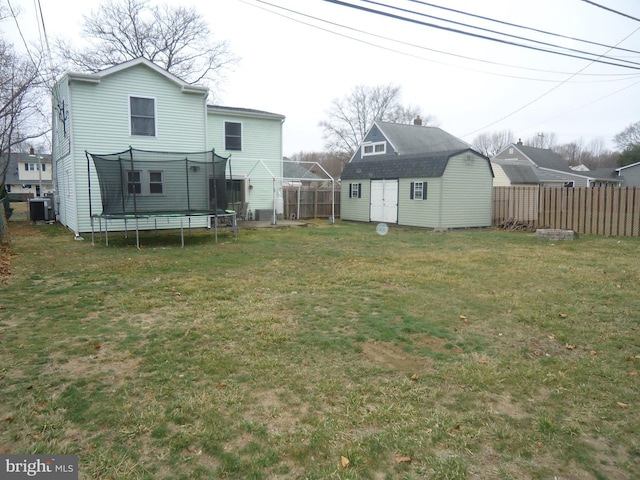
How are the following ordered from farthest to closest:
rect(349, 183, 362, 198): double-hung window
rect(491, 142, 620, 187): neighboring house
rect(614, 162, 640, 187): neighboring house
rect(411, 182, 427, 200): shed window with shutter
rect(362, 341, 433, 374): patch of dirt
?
1. rect(614, 162, 640, 187): neighboring house
2. rect(491, 142, 620, 187): neighboring house
3. rect(349, 183, 362, 198): double-hung window
4. rect(411, 182, 427, 200): shed window with shutter
5. rect(362, 341, 433, 374): patch of dirt

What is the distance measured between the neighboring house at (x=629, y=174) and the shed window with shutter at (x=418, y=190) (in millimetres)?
31518

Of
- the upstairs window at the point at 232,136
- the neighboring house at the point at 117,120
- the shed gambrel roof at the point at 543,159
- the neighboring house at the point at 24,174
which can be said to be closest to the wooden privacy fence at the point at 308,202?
the upstairs window at the point at 232,136

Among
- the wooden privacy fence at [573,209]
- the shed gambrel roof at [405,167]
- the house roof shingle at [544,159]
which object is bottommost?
the wooden privacy fence at [573,209]

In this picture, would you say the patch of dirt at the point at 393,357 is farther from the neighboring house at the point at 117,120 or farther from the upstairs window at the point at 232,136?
the upstairs window at the point at 232,136

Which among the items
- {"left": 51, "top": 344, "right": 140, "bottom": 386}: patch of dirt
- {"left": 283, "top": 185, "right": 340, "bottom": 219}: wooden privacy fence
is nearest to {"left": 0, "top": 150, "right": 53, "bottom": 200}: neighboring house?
{"left": 283, "top": 185, "right": 340, "bottom": 219}: wooden privacy fence

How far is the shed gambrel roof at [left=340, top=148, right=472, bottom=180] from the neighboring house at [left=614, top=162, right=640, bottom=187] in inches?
1189

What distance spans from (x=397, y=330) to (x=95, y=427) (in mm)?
2946

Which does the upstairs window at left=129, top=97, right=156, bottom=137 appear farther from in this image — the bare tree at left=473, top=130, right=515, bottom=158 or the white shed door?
the bare tree at left=473, top=130, right=515, bottom=158

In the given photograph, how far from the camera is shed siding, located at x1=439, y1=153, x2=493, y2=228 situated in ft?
52.4

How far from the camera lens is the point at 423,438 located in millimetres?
2549

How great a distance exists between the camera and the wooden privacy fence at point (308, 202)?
2022 centimetres

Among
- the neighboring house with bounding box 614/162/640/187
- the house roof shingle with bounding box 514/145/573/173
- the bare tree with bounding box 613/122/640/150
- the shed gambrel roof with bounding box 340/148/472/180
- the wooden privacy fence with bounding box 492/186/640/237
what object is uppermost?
the bare tree with bounding box 613/122/640/150

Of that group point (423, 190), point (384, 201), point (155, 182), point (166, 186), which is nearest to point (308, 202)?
point (384, 201)

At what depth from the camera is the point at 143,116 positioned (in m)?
14.0
